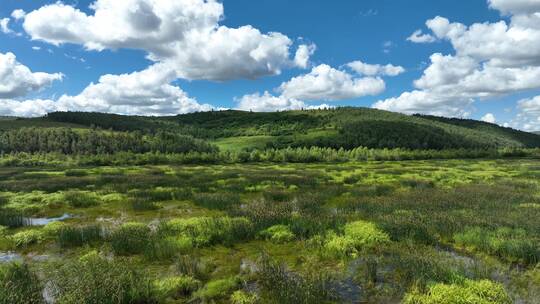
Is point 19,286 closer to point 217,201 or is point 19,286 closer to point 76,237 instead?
point 76,237

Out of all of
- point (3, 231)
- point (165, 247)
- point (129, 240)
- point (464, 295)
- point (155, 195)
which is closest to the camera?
point (464, 295)

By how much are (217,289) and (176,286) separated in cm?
121

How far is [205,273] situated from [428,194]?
68.7 ft

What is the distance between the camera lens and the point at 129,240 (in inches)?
536

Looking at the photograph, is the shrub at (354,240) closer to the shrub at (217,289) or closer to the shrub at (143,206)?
the shrub at (217,289)

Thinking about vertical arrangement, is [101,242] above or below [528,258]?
below

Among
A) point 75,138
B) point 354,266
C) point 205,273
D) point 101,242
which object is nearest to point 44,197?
point 101,242

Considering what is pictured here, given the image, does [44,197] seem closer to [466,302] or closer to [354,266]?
[354,266]

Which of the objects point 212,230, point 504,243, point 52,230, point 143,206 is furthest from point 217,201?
point 504,243

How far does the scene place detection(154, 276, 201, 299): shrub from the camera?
923 centimetres

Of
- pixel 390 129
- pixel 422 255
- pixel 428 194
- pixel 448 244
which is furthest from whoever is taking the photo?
pixel 390 129

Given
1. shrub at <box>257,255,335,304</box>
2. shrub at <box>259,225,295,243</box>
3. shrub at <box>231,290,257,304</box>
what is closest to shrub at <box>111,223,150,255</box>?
shrub at <box>259,225,295,243</box>

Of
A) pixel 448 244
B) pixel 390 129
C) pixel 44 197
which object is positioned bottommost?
pixel 44 197

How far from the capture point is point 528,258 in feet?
37.3
